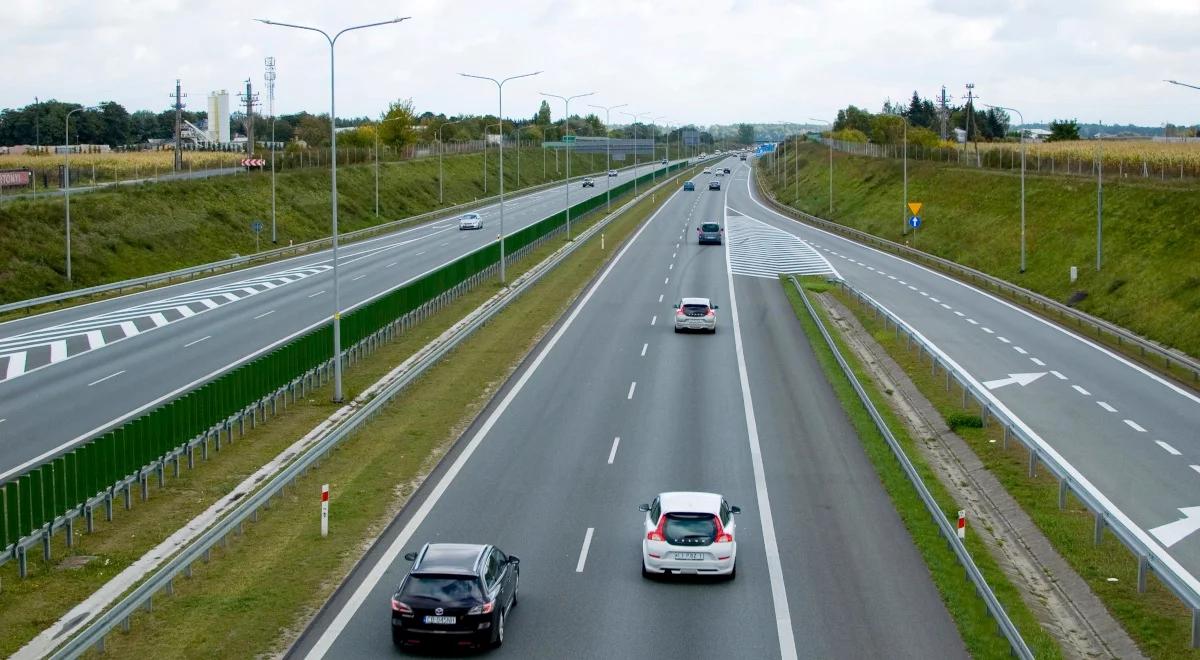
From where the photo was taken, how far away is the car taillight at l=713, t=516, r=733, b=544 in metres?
19.7

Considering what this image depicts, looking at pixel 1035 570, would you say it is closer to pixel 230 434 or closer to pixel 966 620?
pixel 966 620

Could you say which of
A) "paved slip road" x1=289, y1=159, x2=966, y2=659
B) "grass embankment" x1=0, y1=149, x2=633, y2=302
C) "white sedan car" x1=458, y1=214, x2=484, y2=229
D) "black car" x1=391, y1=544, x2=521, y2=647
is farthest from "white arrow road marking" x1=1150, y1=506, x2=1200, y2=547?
"white sedan car" x1=458, y1=214, x2=484, y2=229

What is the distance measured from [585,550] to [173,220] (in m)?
63.6

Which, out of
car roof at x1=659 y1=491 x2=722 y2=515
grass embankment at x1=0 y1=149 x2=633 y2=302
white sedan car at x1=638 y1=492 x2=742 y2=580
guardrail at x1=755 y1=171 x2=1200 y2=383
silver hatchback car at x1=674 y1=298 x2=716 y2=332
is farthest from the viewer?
grass embankment at x1=0 y1=149 x2=633 y2=302

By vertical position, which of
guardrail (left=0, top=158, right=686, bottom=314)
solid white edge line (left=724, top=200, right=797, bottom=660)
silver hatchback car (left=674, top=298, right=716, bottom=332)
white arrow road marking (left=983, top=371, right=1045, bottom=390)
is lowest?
solid white edge line (left=724, top=200, right=797, bottom=660)

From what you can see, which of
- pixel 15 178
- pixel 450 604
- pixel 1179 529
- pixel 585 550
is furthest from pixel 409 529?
pixel 15 178

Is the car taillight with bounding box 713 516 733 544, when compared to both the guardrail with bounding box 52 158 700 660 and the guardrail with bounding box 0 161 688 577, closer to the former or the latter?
the guardrail with bounding box 52 158 700 660

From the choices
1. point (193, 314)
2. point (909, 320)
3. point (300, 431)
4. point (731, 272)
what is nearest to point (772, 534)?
point (300, 431)

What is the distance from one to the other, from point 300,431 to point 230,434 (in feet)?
5.92

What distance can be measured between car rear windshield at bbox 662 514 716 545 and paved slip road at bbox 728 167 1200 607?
7591mm

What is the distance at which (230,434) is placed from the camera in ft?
97.5

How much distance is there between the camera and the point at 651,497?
81.5 ft

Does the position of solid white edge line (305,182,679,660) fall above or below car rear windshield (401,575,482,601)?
below

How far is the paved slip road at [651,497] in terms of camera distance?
17.5 m
